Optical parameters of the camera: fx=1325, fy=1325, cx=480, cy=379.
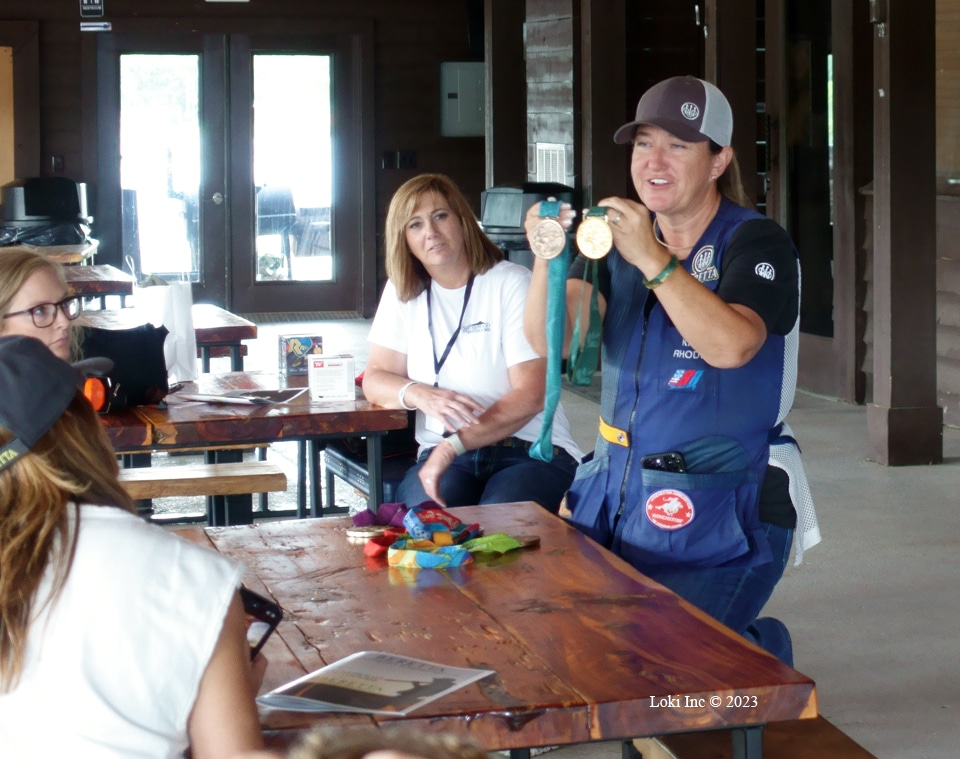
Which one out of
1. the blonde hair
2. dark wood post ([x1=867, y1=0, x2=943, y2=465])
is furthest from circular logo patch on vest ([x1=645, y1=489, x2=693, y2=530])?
dark wood post ([x1=867, y1=0, x2=943, y2=465])

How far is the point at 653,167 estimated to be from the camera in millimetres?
2566

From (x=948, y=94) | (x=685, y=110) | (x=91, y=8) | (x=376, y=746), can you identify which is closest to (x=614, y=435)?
(x=685, y=110)

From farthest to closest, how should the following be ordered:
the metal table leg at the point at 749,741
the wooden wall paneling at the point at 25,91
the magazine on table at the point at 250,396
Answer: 1. the wooden wall paneling at the point at 25,91
2. the magazine on table at the point at 250,396
3. the metal table leg at the point at 749,741

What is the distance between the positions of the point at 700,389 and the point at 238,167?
10.3 m

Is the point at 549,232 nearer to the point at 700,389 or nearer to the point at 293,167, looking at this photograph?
the point at 700,389

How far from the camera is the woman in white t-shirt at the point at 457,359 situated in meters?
3.40

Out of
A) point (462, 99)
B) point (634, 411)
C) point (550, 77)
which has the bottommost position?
point (634, 411)

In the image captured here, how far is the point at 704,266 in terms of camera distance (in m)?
2.56

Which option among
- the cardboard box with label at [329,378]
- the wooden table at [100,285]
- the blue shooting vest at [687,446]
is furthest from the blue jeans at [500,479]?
the wooden table at [100,285]

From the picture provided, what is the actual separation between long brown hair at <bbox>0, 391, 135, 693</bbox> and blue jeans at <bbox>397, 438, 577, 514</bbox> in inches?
77.3

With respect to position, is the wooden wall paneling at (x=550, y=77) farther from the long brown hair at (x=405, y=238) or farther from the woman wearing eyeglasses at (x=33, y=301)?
the woman wearing eyeglasses at (x=33, y=301)

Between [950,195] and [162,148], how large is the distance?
7.78 m

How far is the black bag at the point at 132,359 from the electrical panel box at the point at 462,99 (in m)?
9.11

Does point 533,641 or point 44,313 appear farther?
point 44,313
